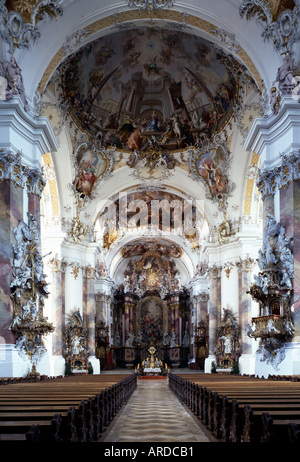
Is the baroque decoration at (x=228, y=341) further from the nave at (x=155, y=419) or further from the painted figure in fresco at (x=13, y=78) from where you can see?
the painted figure in fresco at (x=13, y=78)

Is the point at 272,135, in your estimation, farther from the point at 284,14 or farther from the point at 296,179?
the point at 284,14

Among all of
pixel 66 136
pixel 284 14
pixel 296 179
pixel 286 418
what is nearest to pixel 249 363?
pixel 296 179

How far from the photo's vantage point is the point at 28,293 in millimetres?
13102

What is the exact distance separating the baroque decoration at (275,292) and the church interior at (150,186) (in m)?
0.05

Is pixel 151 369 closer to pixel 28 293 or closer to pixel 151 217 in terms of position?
pixel 151 217


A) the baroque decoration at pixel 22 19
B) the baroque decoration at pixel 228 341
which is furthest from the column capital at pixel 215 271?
the baroque decoration at pixel 22 19

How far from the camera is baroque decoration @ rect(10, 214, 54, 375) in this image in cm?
1256

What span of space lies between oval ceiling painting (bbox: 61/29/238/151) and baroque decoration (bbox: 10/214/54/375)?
749 cm

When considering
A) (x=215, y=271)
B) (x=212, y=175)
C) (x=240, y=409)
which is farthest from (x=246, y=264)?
(x=240, y=409)

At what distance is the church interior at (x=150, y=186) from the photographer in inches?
512

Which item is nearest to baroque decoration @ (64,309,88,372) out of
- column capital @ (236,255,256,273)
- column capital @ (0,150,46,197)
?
column capital @ (236,255,256,273)

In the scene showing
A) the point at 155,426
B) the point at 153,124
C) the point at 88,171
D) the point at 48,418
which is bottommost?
the point at 155,426

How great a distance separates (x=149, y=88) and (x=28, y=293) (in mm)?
12709

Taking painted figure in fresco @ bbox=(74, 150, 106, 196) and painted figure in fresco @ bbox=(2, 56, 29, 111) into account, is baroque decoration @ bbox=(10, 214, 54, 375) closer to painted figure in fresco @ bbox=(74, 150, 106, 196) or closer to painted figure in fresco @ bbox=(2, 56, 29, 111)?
painted figure in fresco @ bbox=(2, 56, 29, 111)
